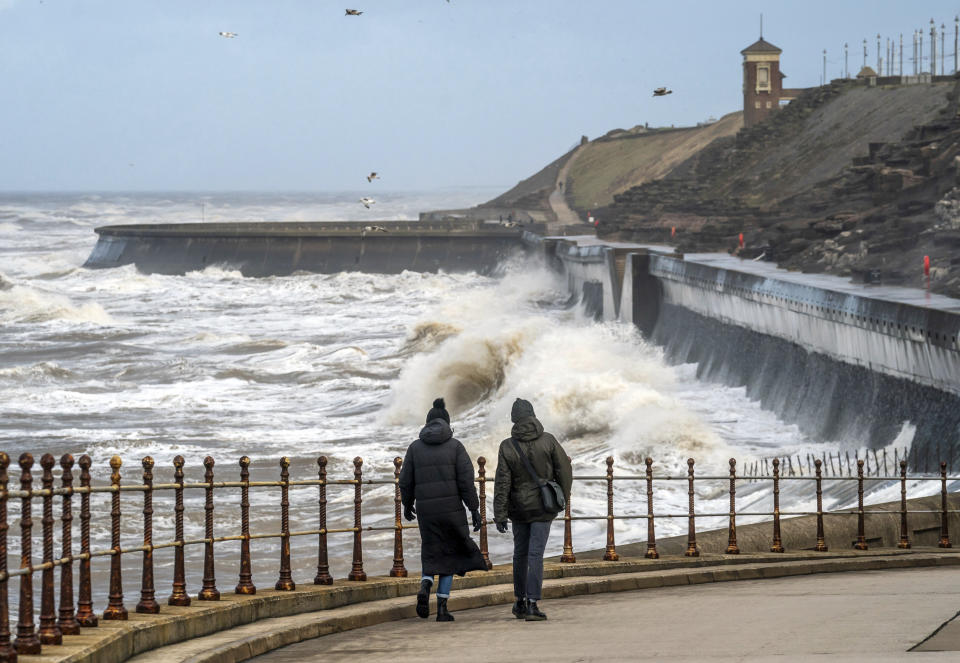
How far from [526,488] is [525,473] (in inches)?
3.4

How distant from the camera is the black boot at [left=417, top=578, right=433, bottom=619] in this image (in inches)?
363

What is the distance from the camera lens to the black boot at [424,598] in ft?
30.2

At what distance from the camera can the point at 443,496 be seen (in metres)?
9.27

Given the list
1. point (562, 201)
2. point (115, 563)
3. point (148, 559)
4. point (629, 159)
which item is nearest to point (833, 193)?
point (148, 559)

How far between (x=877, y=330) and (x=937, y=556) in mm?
11999

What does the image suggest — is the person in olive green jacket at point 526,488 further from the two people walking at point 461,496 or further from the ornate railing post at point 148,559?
the ornate railing post at point 148,559

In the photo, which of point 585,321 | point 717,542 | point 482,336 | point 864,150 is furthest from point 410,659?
point 864,150

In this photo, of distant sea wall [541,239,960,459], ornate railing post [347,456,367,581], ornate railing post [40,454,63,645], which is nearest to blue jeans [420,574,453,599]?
ornate railing post [347,456,367,581]

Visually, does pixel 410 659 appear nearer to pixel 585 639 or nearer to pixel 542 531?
pixel 585 639

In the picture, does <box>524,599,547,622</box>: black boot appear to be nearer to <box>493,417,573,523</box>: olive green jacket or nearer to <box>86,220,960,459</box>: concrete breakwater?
<box>493,417,573,523</box>: olive green jacket

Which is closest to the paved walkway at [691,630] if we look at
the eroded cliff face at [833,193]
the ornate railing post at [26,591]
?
the ornate railing post at [26,591]

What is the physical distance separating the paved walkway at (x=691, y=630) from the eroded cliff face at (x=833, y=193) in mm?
19253

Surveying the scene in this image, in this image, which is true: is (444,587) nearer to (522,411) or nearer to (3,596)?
(522,411)

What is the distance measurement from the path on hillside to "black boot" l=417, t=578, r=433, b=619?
87.0m
